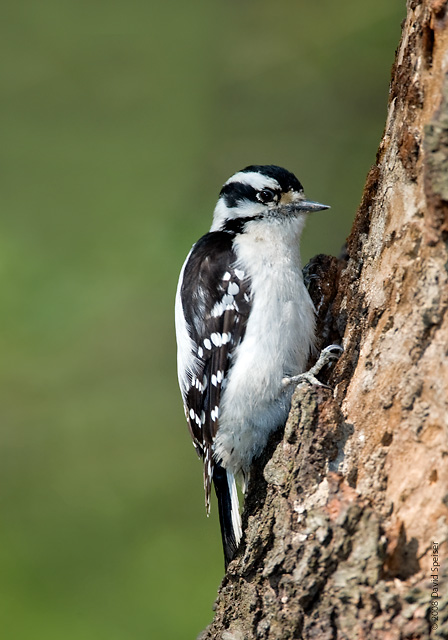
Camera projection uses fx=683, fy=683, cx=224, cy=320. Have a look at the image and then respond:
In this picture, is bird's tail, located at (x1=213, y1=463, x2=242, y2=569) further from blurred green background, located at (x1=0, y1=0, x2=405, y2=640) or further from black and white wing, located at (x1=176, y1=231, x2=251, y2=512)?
blurred green background, located at (x1=0, y1=0, x2=405, y2=640)

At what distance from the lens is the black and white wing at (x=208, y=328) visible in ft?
9.48

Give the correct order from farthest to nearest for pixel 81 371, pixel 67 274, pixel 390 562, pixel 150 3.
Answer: pixel 150 3
pixel 81 371
pixel 67 274
pixel 390 562

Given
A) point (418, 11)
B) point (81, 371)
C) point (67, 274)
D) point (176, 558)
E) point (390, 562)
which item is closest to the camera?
point (390, 562)

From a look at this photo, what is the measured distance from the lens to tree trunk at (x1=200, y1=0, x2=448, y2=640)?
1.84 metres

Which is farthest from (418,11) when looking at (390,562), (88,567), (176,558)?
(88,567)

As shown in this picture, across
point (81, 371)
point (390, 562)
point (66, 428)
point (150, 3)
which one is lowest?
point (390, 562)

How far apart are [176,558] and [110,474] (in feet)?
2.51

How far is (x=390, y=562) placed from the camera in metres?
1.87

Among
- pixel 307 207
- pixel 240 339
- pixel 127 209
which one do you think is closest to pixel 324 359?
pixel 240 339

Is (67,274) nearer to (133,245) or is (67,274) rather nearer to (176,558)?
(133,245)

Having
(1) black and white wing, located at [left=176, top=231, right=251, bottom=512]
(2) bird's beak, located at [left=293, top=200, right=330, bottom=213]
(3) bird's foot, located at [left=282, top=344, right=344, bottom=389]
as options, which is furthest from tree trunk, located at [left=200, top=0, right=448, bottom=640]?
(2) bird's beak, located at [left=293, top=200, right=330, bottom=213]

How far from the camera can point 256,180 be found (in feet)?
10.8

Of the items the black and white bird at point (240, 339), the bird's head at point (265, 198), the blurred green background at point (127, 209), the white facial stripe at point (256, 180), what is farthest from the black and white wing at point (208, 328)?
the blurred green background at point (127, 209)

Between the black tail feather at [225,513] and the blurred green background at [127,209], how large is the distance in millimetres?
1099
